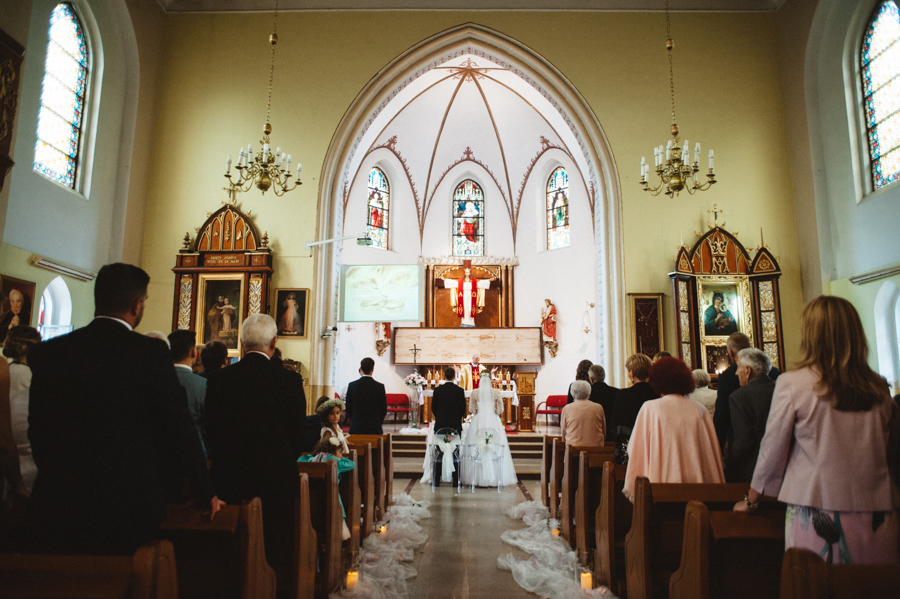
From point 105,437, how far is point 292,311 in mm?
8085

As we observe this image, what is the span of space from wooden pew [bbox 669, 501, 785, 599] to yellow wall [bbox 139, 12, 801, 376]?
7797mm

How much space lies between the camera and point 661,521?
9.43 ft

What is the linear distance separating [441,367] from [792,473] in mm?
12475

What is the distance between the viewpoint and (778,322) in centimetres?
918

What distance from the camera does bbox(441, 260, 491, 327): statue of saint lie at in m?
15.0

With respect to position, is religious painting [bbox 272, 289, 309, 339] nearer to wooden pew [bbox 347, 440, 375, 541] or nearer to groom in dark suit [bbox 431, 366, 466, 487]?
groom in dark suit [bbox 431, 366, 466, 487]

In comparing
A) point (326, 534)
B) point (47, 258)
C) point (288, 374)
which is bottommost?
point (326, 534)

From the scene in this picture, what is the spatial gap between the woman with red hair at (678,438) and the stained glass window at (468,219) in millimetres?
12863

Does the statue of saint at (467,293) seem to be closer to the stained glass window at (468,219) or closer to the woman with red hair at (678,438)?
the stained glass window at (468,219)

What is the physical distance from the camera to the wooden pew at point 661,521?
2.74m

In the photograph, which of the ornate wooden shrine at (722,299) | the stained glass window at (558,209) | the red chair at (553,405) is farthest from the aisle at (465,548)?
the stained glass window at (558,209)

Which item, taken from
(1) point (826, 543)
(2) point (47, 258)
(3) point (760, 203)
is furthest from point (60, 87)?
(3) point (760, 203)

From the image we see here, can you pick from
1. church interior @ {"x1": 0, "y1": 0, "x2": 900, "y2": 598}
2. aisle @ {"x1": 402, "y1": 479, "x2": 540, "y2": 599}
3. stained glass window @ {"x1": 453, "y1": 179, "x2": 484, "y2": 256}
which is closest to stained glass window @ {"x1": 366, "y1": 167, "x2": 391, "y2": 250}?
stained glass window @ {"x1": 453, "y1": 179, "x2": 484, "y2": 256}

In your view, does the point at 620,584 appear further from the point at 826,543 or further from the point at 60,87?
the point at 60,87
